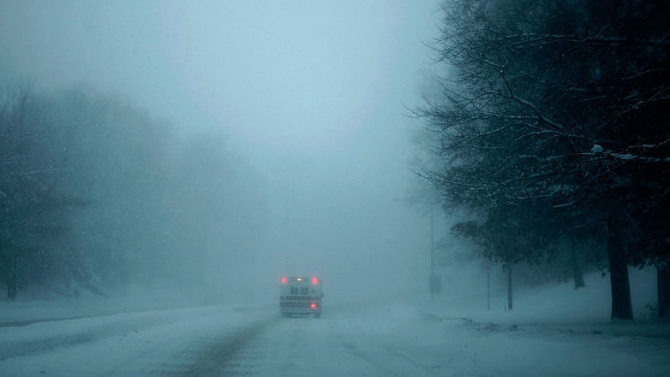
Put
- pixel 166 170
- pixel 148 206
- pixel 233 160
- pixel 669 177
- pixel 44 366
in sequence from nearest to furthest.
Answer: pixel 669 177 < pixel 44 366 < pixel 148 206 < pixel 166 170 < pixel 233 160

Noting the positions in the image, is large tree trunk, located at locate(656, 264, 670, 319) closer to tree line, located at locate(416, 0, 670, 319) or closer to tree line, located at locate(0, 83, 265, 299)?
tree line, located at locate(416, 0, 670, 319)

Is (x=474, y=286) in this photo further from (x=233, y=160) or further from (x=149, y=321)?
(x=149, y=321)

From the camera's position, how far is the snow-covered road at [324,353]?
37.3 feet

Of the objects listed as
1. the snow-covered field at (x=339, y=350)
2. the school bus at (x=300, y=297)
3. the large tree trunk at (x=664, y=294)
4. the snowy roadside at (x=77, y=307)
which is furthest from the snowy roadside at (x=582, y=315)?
the snowy roadside at (x=77, y=307)

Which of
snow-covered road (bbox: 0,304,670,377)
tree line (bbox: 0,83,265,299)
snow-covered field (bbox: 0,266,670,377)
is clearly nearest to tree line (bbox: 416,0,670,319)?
snow-covered field (bbox: 0,266,670,377)

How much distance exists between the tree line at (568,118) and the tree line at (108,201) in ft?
83.0

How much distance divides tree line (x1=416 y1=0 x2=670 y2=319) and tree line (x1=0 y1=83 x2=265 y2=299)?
25299 millimetres

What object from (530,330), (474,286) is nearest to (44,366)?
(530,330)

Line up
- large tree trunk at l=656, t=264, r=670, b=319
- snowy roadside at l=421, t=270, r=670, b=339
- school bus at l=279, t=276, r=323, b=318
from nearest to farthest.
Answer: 1. snowy roadside at l=421, t=270, r=670, b=339
2. large tree trunk at l=656, t=264, r=670, b=319
3. school bus at l=279, t=276, r=323, b=318

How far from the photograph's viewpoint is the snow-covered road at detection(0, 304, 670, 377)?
37.3 feet

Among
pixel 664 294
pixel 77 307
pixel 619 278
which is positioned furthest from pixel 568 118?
pixel 77 307

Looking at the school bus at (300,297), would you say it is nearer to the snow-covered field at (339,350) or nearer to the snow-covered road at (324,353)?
the snow-covered field at (339,350)

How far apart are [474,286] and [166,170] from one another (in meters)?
38.8

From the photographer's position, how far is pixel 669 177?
9.95 m
